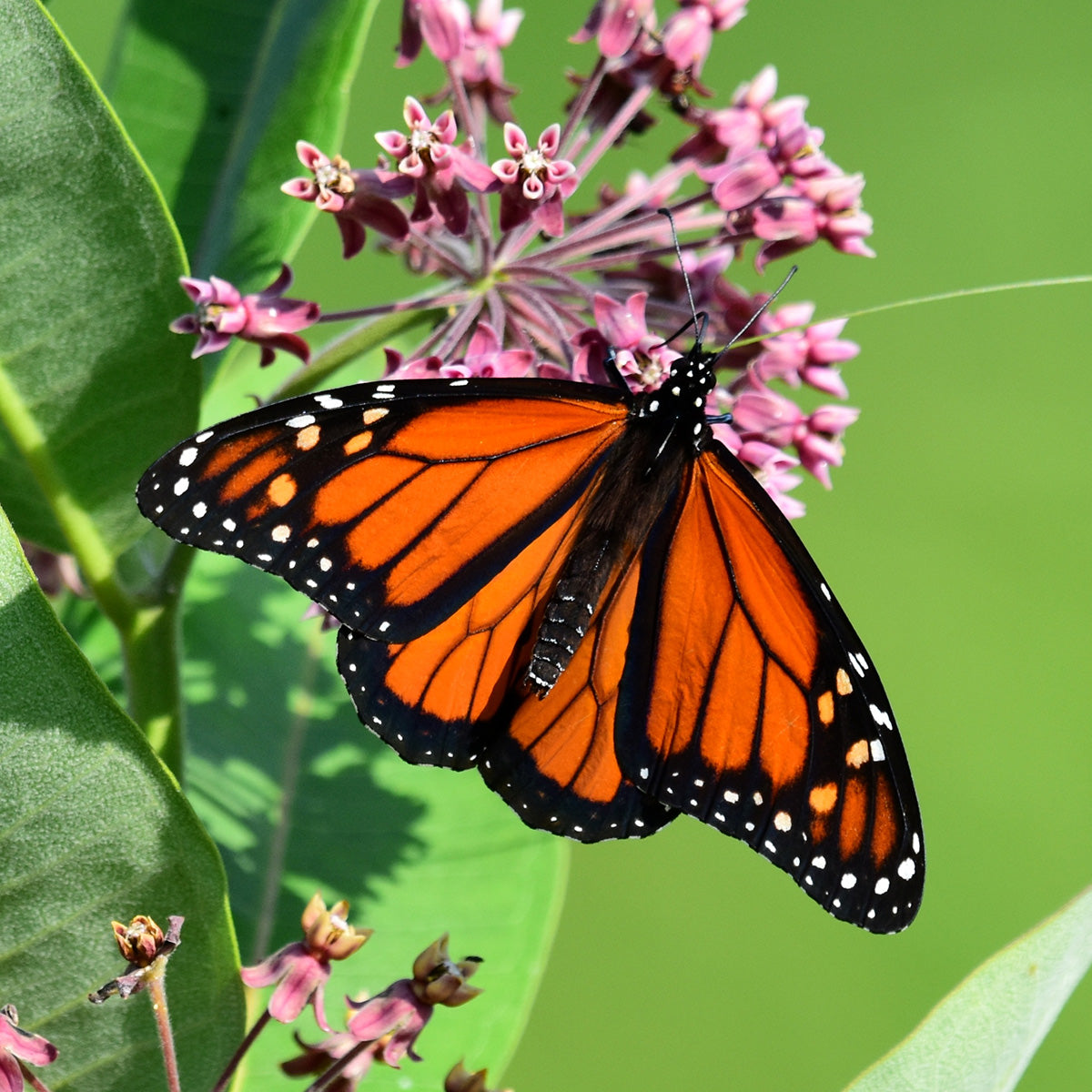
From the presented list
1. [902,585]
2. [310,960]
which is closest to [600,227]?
[310,960]

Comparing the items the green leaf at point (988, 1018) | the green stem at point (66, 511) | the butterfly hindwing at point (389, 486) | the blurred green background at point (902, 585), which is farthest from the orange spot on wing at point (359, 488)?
the blurred green background at point (902, 585)

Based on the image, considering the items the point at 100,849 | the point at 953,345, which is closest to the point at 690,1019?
the point at 953,345

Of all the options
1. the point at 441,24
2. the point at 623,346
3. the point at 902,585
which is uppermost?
the point at 441,24

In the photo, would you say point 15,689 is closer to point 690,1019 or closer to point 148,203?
point 148,203

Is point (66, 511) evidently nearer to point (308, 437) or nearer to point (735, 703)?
point (308, 437)

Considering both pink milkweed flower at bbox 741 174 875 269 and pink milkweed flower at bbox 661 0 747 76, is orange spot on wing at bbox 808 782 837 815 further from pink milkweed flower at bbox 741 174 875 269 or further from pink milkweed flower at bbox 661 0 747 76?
pink milkweed flower at bbox 661 0 747 76

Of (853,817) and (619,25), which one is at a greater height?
(619,25)

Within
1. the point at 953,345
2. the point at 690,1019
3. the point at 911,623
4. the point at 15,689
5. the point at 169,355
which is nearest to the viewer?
the point at 15,689
